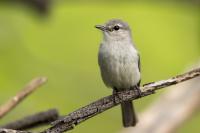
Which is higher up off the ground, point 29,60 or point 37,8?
point 37,8

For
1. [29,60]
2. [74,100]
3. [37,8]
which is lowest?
[74,100]

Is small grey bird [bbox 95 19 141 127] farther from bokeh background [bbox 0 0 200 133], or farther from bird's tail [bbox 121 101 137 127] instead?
bokeh background [bbox 0 0 200 133]

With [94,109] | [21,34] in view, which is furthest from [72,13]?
[94,109]

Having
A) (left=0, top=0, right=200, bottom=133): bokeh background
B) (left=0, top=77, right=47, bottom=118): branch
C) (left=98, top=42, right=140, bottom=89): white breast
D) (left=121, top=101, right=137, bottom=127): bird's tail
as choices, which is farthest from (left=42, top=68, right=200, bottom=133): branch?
(left=0, top=0, right=200, bottom=133): bokeh background

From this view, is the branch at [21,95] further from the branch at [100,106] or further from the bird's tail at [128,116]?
the bird's tail at [128,116]

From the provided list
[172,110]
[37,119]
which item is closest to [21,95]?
[37,119]

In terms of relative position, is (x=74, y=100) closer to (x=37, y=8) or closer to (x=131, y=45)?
(x=37, y=8)

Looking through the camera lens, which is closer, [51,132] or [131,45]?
[51,132]
